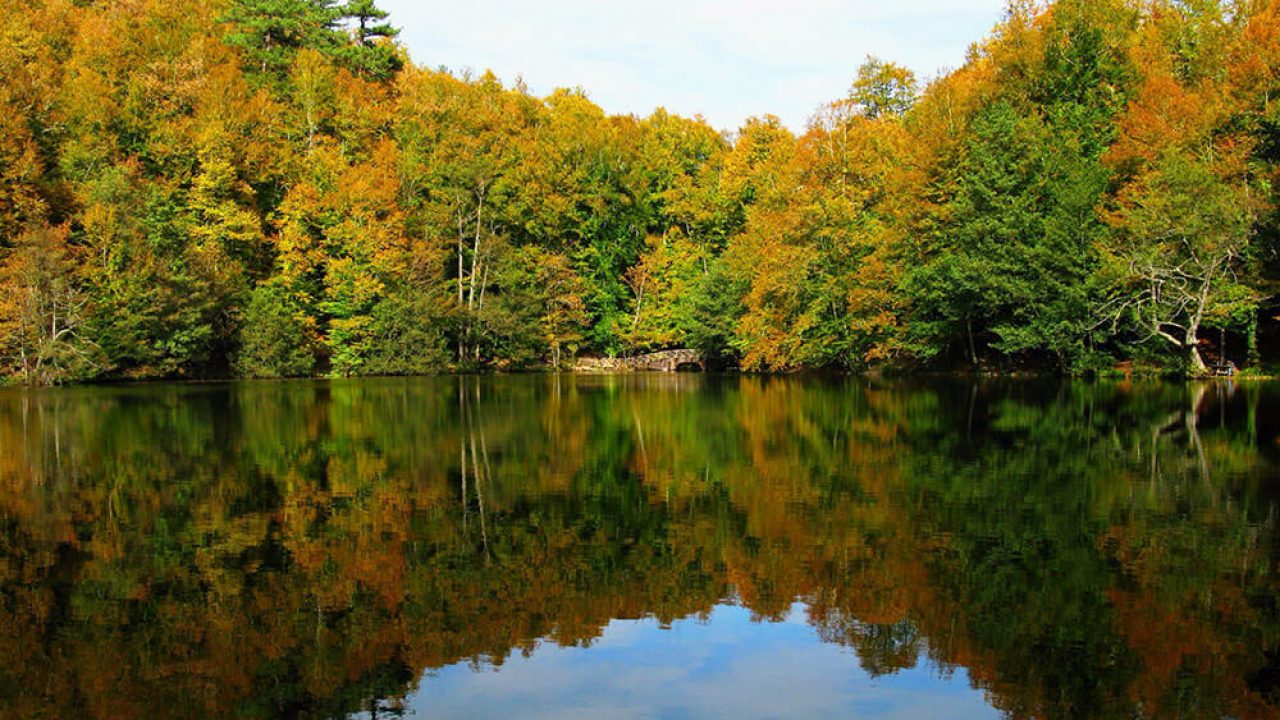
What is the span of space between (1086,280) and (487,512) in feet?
97.8

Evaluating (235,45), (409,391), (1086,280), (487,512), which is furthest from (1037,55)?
(235,45)

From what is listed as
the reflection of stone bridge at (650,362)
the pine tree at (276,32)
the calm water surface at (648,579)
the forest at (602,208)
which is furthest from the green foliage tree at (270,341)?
the calm water surface at (648,579)

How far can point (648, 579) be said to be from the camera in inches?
330

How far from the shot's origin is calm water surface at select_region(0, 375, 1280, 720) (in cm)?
596

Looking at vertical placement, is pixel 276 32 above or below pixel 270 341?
above

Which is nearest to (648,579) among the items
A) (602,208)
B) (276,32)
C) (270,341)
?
(270,341)

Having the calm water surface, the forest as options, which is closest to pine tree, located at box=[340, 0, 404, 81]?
the forest

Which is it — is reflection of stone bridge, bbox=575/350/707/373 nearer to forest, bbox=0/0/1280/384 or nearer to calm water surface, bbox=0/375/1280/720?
forest, bbox=0/0/1280/384

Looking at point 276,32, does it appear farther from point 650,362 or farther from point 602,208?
point 650,362

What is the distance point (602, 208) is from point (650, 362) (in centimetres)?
969

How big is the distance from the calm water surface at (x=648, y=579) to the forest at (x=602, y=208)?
2042cm

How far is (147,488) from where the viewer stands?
43.1ft

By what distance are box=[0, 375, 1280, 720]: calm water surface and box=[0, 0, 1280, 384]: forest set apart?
2042 cm

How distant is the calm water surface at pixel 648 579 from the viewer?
19.6 ft
